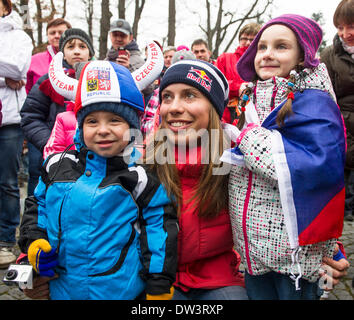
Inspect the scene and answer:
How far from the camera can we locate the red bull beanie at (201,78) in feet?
5.82

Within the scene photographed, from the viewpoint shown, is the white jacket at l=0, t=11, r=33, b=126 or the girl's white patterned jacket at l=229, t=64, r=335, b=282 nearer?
the girl's white patterned jacket at l=229, t=64, r=335, b=282

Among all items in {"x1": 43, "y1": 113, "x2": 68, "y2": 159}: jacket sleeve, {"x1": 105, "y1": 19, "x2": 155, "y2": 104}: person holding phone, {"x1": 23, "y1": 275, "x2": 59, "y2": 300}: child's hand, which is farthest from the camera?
{"x1": 105, "y1": 19, "x2": 155, "y2": 104}: person holding phone

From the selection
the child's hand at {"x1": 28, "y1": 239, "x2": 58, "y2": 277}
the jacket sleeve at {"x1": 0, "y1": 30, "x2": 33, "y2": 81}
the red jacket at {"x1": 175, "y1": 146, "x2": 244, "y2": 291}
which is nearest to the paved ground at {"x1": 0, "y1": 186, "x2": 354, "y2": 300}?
the red jacket at {"x1": 175, "y1": 146, "x2": 244, "y2": 291}

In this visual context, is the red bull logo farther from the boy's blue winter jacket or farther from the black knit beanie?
the black knit beanie

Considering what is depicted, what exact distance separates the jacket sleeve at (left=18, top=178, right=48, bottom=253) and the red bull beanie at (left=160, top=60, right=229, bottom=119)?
34.2 inches

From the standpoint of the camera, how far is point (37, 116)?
2852 mm

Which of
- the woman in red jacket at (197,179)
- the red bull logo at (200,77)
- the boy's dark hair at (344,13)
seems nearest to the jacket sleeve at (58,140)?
the woman in red jacket at (197,179)

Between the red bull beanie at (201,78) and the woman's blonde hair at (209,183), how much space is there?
0.08m

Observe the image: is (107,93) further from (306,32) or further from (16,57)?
(16,57)

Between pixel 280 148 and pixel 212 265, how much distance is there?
2.48ft

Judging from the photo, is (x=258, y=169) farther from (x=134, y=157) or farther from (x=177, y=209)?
(x=134, y=157)

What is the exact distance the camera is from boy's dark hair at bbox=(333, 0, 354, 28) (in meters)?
2.73

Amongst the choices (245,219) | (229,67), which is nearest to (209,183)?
(245,219)

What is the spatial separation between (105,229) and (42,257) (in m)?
0.31
